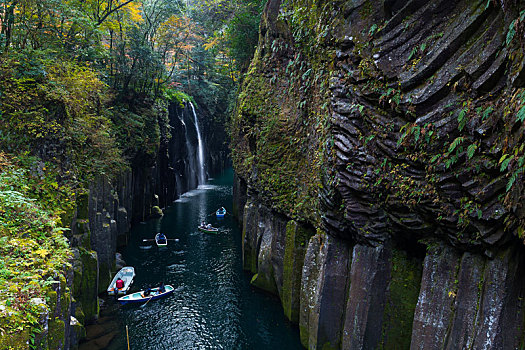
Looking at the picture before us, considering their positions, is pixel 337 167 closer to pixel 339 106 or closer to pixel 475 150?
pixel 339 106

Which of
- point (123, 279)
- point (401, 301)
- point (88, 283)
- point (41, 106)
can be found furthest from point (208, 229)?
point (401, 301)

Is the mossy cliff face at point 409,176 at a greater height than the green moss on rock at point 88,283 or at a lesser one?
greater

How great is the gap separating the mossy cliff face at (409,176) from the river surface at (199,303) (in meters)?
2.15

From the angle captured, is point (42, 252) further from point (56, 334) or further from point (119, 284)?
point (119, 284)

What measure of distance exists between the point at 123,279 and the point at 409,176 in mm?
17808

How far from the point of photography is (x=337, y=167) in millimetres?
12797

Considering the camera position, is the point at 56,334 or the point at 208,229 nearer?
the point at 56,334

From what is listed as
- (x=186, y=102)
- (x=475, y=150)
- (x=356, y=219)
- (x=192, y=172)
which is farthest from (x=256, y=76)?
(x=192, y=172)

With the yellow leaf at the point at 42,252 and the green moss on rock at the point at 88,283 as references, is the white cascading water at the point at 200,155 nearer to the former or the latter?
the green moss on rock at the point at 88,283

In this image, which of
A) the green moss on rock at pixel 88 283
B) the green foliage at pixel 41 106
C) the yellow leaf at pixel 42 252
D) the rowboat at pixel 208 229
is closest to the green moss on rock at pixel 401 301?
the yellow leaf at pixel 42 252

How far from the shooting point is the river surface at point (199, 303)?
16266 mm

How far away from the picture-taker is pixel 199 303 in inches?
777

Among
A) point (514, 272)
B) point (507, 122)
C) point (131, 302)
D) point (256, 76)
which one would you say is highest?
point (256, 76)

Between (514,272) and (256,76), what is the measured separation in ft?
62.1
